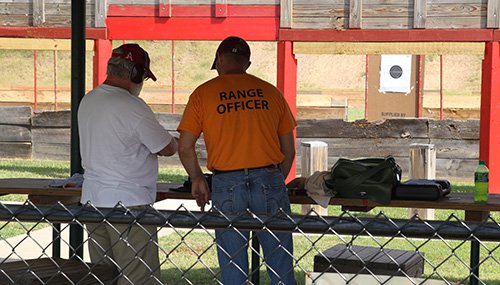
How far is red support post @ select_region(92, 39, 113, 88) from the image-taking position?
48.6ft

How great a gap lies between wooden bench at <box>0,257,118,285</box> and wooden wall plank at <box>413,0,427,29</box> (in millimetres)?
10620

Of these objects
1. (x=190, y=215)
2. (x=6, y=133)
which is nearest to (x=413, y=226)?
(x=190, y=215)

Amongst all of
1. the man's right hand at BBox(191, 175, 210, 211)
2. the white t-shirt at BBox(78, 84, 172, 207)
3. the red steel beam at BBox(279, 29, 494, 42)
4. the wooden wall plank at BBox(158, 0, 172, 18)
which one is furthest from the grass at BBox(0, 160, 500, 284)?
the wooden wall plank at BBox(158, 0, 172, 18)

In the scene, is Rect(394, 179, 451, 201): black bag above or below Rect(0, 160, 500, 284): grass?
above

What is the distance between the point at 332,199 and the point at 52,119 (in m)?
15.6

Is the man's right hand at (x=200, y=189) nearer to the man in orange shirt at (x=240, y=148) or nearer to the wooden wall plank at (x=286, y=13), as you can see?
the man in orange shirt at (x=240, y=148)

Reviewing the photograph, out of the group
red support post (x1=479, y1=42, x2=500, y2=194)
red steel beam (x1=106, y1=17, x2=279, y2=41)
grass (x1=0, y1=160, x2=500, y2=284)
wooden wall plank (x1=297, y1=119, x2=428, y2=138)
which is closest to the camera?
grass (x1=0, y1=160, x2=500, y2=284)

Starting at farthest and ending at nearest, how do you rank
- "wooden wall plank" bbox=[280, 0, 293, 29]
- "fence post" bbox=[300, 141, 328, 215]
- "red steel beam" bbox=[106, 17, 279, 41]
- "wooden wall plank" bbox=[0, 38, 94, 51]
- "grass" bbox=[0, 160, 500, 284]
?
1. "wooden wall plank" bbox=[0, 38, 94, 51]
2. "red steel beam" bbox=[106, 17, 279, 41]
3. "wooden wall plank" bbox=[280, 0, 293, 29]
4. "fence post" bbox=[300, 141, 328, 215]
5. "grass" bbox=[0, 160, 500, 284]

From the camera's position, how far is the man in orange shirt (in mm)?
5520

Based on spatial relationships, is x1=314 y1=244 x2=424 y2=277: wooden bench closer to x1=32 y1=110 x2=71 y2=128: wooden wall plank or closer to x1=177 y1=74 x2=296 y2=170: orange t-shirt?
x1=177 y1=74 x2=296 y2=170: orange t-shirt

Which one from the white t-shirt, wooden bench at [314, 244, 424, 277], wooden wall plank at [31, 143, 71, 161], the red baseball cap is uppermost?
the red baseball cap

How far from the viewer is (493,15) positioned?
45.6ft

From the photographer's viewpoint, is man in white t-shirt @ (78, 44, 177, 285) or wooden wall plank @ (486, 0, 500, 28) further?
wooden wall plank @ (486, 0, 500, 28)

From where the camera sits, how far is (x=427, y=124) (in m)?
19.0
